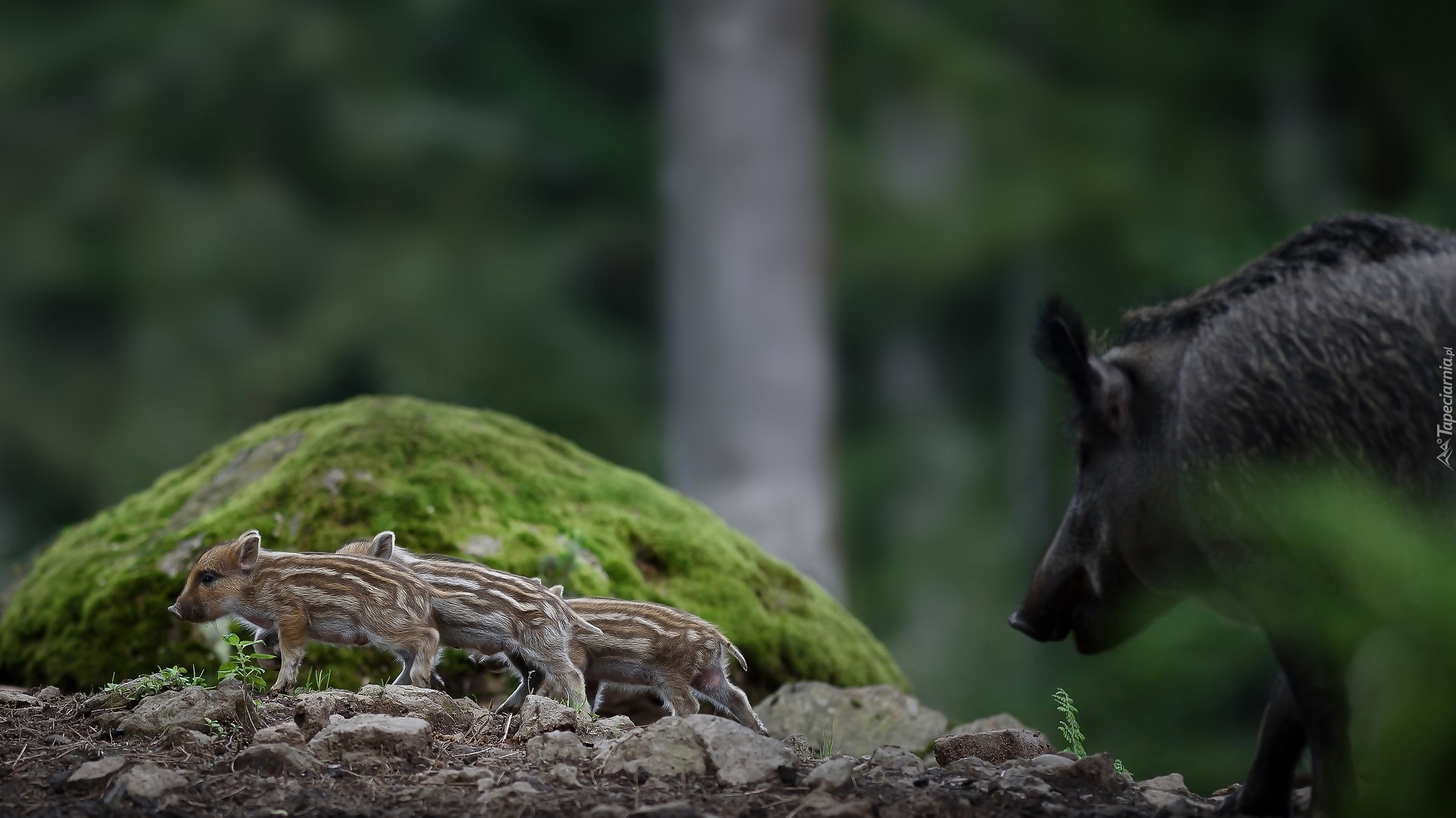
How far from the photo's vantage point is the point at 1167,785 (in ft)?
17.7

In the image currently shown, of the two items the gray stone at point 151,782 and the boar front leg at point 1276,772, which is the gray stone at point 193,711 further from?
the boar front leg at point 1276,772

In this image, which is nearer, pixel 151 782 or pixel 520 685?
pixel 151 782

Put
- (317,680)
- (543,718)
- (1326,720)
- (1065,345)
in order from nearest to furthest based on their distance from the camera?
(1326,720) < (543,718) < (1065,345) < (317,680)

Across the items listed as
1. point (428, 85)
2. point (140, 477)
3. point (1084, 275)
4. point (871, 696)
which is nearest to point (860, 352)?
point (1084, 275)

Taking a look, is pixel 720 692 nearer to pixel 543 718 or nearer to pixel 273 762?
pixel 543 718

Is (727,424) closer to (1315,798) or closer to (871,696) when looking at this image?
(871,696)

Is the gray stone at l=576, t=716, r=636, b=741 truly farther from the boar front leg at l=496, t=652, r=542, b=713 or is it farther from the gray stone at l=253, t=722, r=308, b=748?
the gray stone at l=253, t=722, r=308, b=748

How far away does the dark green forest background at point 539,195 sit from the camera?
15.4 metres

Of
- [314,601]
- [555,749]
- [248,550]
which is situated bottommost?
[555,749]

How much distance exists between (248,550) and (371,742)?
4.49 ft

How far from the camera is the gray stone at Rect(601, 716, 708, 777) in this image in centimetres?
430

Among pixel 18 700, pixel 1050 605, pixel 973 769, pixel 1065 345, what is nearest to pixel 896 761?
pixel 973 769

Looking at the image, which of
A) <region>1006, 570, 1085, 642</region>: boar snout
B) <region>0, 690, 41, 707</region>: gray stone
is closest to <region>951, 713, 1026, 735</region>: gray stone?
<region>1006, 570, 1085, 642</region>: boar snout

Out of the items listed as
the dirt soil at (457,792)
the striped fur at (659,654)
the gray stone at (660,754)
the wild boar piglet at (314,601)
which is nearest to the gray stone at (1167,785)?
the dirt soil at (457,792)
